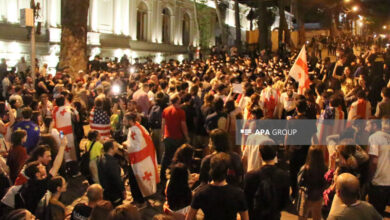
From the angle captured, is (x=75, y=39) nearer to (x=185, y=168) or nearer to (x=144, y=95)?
(x=144, y=95)

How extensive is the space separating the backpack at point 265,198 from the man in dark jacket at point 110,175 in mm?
1942

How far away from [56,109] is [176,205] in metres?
4.07

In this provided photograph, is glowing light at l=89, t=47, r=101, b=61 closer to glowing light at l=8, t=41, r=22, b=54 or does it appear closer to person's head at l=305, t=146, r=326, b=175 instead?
glowing light at l=8, t=41, r=22, b=54

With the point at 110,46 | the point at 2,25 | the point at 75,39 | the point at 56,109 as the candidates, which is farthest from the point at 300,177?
the point at 110,46

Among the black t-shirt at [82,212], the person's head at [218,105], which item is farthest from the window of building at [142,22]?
the black t-shirt at [82,212]

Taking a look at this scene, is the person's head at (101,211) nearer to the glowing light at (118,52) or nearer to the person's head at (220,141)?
the person's head at (220,141)

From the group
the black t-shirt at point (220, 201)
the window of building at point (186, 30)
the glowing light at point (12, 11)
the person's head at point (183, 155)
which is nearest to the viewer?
the black t-shirt at point (220, 201)

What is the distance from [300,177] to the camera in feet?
16.2

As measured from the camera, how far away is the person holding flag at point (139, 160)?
6410 millimetres

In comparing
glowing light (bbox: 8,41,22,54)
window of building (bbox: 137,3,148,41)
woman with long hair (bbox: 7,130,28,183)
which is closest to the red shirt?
woman with long hair (bbox: 7,130,28,183)

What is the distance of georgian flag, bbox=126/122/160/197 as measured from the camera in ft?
21.0

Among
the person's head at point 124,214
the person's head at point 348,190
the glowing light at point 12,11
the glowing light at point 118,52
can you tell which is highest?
the glowing light at point 12,11
